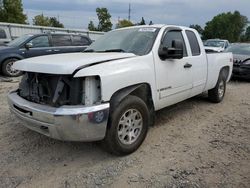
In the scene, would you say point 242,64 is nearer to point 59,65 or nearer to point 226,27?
point 59,65

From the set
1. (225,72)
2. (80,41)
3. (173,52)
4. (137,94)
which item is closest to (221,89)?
(225,72)

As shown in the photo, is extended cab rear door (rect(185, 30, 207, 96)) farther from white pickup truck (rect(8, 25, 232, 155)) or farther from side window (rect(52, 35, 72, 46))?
side window (rect(52, 35, 72, 46))

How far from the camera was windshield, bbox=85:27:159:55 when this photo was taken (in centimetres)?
448

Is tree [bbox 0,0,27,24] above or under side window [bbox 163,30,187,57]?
above

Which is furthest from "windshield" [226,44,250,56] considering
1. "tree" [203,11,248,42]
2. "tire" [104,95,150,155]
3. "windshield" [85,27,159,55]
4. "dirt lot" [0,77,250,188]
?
"tree" [203,11,248,42]

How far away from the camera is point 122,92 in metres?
3.78

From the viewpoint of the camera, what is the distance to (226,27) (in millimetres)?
61188

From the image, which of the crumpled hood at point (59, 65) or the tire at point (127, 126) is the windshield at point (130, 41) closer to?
the crumpled hood at point (59, 65)

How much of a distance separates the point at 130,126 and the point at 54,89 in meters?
1.18

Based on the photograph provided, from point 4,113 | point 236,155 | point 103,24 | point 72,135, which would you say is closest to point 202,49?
point 236,155

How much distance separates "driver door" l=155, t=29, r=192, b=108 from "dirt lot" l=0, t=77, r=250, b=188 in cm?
61

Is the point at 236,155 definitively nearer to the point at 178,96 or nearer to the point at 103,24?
the point at 178,96

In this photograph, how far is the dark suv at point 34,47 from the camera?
33.6 ft

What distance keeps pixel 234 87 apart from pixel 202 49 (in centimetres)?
402
